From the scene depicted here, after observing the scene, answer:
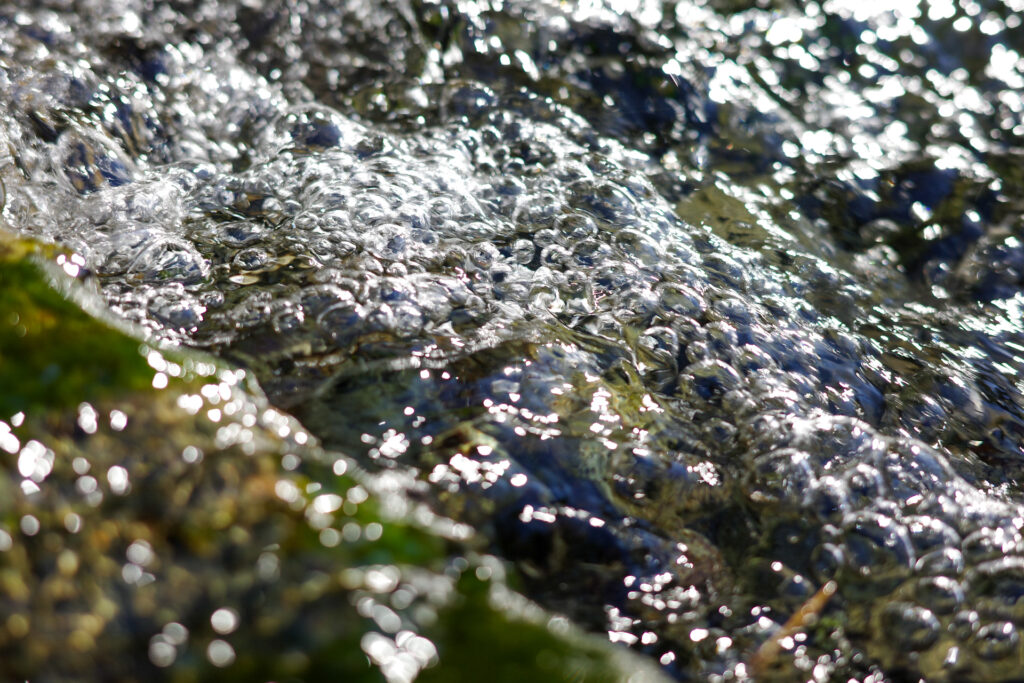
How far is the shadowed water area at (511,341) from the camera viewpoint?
118cm

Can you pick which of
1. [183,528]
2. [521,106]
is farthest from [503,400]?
[521,106]

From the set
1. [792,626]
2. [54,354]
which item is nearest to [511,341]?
[792,626]

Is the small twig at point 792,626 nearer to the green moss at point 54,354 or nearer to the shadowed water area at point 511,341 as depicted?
the shadowed water area at point 511,341

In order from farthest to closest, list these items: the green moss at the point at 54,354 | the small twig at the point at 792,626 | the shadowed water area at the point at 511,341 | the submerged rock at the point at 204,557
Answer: the small twig at the point at 792,626
the green moss at the point at 54,354
the shadowed water area at the point at 511,341
the submerged rock at the point at 204,557

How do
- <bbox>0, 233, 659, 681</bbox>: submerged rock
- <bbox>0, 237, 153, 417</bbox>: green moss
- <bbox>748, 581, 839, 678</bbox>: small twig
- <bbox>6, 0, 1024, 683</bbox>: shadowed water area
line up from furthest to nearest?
<bbox>748, 581, 839, 678</bbox>: small twig → <bbox>0, 237, 153, 417</bbox>: green moss → <bbox>6, 0, 1024, 683</bbox>: shadowed water area → <bbox>0, 233, 659, 681</bbox>: submerged rock

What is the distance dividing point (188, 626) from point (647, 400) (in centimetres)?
136

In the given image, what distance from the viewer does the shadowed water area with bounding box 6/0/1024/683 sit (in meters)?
1.18

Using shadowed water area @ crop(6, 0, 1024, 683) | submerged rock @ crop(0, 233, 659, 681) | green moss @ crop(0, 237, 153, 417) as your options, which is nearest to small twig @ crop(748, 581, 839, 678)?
shadowed water area @ crop(6, 0, 1024, 683)

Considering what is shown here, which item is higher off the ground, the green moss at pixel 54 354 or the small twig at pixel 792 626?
the green moss at pixel 54 354

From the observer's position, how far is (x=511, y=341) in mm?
2199

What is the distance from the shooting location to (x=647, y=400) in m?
2.16

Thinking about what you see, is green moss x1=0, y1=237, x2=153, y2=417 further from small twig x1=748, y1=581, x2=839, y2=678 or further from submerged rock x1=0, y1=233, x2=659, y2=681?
small twig x1=748, y1=581, x2=839, y2=678

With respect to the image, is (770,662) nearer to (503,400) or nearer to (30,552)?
(503,400)

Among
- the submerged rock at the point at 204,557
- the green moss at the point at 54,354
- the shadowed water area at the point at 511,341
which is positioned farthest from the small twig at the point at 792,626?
the green moss at the point at 54,354
